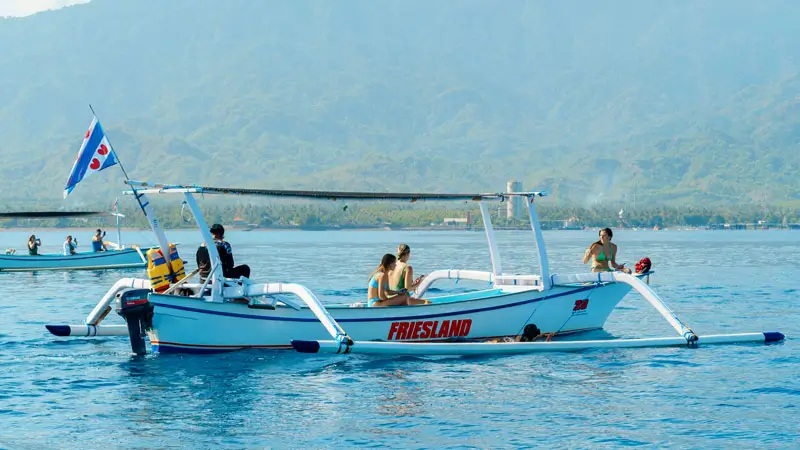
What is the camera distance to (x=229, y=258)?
23828 mm

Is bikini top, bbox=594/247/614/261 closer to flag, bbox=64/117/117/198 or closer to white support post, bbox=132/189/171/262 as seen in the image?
white support post, bbox=132/189/171/262

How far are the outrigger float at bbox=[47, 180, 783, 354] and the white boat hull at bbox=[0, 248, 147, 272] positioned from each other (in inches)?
1385

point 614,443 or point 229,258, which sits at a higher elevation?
point 229,258

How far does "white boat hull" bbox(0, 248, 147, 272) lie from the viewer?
6028 centimetres

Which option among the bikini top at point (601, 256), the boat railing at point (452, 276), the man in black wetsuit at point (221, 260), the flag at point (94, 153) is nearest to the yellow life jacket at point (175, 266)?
the man in black wetsuit at point (221, 260)

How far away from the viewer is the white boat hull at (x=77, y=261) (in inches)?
2373

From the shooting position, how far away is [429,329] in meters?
25.0

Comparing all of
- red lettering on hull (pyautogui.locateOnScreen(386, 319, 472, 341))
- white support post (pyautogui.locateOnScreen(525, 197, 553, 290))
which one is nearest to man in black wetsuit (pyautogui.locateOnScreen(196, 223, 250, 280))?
red lettering on hull (pyautogui.locateOnScreen(386, 319, 472, 341))

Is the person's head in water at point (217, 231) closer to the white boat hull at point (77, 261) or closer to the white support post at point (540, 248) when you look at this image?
the white support post at point (540, 248)

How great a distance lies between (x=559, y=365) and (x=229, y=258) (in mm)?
7856

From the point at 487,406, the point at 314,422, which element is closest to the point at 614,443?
the point at 487,406

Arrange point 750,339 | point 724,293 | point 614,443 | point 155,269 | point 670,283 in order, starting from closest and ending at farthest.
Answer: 1. point 614,443
2. point 155,269
3. point 750,339
4. point 724,293
5. point 670,283

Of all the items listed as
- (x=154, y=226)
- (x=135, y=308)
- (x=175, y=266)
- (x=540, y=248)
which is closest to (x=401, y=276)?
(x=540, y=248)

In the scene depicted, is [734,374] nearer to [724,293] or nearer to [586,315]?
[586,315]
